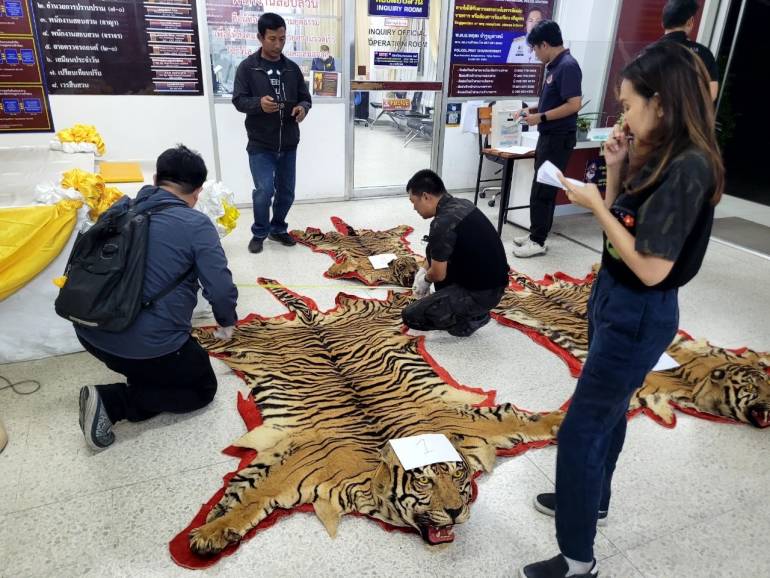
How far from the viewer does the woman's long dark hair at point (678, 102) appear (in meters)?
1.11

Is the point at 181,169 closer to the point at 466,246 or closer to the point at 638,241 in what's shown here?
the point at 466,246

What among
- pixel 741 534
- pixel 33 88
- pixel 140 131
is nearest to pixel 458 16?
pixel 140 131

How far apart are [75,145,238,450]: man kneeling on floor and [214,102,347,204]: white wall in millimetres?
2753

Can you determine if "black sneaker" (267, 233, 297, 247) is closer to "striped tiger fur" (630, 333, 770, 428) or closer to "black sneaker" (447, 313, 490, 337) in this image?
"black sneaker" (447, 313, 490, 337)

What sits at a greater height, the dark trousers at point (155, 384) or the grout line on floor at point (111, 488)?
the dark trousers at point (155, 384)

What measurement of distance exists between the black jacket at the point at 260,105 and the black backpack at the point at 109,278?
2031mm

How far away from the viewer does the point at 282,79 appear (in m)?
3.85

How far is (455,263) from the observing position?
2.86 metres

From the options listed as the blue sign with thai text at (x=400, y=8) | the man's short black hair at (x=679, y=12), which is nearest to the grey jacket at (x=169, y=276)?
the man's short black hair at (x=679, y=12)

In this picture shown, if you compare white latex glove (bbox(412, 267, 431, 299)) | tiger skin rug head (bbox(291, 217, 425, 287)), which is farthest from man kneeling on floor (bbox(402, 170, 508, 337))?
tiger skin rug head (bbox(291, 217, 425, 287))

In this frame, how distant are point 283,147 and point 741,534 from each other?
134 inches

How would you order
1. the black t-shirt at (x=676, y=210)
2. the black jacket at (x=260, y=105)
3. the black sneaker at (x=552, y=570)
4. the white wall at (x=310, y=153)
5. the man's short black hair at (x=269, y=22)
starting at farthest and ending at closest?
the white wall at (x=310, y=153) → the black jacket at (x=260, y=105) → the man's short black hair at (x=269, y=22) → the black sneaker at (x=552, y=570) → the black t-shirt at (x=676, y=210)

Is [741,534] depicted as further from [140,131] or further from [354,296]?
[140,131]

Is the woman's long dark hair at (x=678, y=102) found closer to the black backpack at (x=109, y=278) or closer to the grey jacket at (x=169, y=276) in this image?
the grey jacket at (x=169, y=276)
